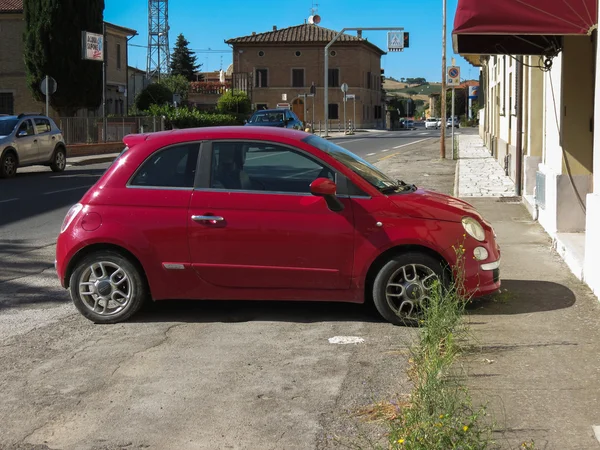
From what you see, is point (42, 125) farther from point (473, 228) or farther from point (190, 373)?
point (190, 373)

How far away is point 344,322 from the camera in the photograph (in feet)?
24.4

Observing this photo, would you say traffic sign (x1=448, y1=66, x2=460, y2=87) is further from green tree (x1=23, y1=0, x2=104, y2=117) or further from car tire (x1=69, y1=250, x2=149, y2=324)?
car tire (x1=69, y1=250, x2=149, y2=324)

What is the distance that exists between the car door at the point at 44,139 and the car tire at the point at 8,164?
5.24 feet

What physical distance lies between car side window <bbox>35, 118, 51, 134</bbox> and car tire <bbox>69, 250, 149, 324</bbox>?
63.4ft

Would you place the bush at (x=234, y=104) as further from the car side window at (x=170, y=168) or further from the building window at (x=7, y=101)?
the car side window at (x=170, y=168)

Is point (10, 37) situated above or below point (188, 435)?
above

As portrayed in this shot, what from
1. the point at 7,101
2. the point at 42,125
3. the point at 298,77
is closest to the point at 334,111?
the point at 298,77

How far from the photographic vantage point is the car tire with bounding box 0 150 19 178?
23.4 meters

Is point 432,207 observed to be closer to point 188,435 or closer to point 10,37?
point 188,435

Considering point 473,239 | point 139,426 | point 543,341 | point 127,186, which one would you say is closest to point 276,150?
point 127,186

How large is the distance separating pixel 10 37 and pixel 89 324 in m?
48.8

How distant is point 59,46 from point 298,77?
2048 inches

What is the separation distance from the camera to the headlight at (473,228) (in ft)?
23.9

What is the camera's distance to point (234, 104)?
227ft
